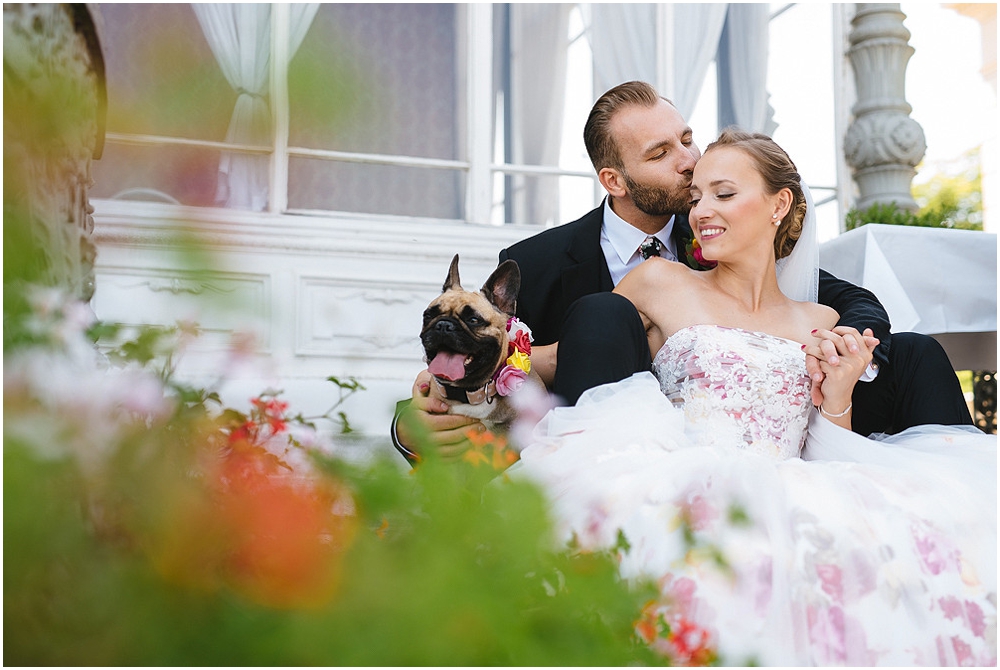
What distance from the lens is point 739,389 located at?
204cm

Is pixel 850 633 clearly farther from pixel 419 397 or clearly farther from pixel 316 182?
pixel 316 182

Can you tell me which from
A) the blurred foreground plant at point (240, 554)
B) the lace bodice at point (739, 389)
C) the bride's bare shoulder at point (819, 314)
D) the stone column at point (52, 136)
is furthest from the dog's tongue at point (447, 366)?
the blurred foreground plant at point (240, 554)

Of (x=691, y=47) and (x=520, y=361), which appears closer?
(x=520, y=361)

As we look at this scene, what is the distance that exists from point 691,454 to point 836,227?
471 cm

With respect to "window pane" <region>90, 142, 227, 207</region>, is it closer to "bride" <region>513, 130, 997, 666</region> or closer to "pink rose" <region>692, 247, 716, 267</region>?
"bride" <region>513, 130, 997, 666</region>

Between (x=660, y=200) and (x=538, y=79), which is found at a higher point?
(x=538, y=79)

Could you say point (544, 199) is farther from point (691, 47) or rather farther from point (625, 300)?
point (625, 300)

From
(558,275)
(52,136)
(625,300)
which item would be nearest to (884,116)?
(558,275)

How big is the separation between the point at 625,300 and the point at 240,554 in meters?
1.63

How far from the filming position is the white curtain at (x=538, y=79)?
6309 mm

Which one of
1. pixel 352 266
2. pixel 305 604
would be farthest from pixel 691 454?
pixel 352 266

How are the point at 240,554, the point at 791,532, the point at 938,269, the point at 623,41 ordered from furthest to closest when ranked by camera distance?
the point at 623,41, the point at 938,269, the point at 791,532, the point at 240,554

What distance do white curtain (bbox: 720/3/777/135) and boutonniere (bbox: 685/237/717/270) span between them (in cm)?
370

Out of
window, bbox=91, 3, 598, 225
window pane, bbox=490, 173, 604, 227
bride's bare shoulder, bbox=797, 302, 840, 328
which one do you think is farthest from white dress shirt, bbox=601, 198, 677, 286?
window pane, bbox=490, 173, 604, 227
